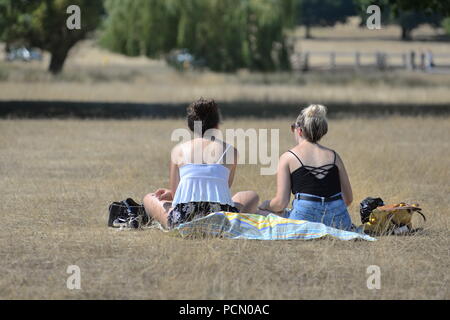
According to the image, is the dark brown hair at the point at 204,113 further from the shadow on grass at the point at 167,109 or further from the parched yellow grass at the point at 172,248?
the shadow on grass at the point at 167,109

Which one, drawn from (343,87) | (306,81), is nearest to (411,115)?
(343,87)

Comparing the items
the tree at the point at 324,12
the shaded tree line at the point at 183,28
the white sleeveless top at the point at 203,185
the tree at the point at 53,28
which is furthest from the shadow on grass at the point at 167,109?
the tree at the point at 324,12

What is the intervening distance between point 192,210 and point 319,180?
115 cm

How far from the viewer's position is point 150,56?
4331cm

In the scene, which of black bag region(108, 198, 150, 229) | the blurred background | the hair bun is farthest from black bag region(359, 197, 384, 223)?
the blurred background

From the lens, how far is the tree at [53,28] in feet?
135

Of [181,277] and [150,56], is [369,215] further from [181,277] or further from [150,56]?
[150,56]

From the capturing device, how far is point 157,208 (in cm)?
894

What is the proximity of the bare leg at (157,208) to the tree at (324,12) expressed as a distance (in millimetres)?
96728

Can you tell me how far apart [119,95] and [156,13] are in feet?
33.3

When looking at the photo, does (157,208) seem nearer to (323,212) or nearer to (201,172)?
(201,172)

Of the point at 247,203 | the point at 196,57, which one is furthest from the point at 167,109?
the point at 196,57

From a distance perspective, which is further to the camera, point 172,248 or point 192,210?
point 192,210
